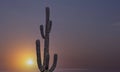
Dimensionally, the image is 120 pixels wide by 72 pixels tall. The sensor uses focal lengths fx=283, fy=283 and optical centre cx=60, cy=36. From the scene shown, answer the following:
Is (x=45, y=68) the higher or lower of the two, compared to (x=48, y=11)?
lower

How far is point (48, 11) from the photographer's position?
13.1m

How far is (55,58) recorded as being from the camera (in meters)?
13.0

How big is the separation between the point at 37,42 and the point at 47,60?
3.08ft

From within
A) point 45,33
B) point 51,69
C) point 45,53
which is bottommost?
point 51,69

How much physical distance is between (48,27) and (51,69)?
6.45ft

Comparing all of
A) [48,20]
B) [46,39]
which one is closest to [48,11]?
[48,20]

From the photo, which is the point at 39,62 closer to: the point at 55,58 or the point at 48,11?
the point at 55,58

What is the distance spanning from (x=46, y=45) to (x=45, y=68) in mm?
1065

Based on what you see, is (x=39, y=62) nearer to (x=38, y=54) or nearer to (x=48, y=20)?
(x=38, y=54)

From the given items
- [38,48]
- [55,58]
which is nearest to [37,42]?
[38,48]

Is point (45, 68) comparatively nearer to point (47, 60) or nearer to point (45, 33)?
point (47, 60)

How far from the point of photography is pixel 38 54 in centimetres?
1283

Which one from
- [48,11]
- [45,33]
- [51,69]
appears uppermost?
[48,11]

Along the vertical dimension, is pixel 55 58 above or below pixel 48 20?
below
